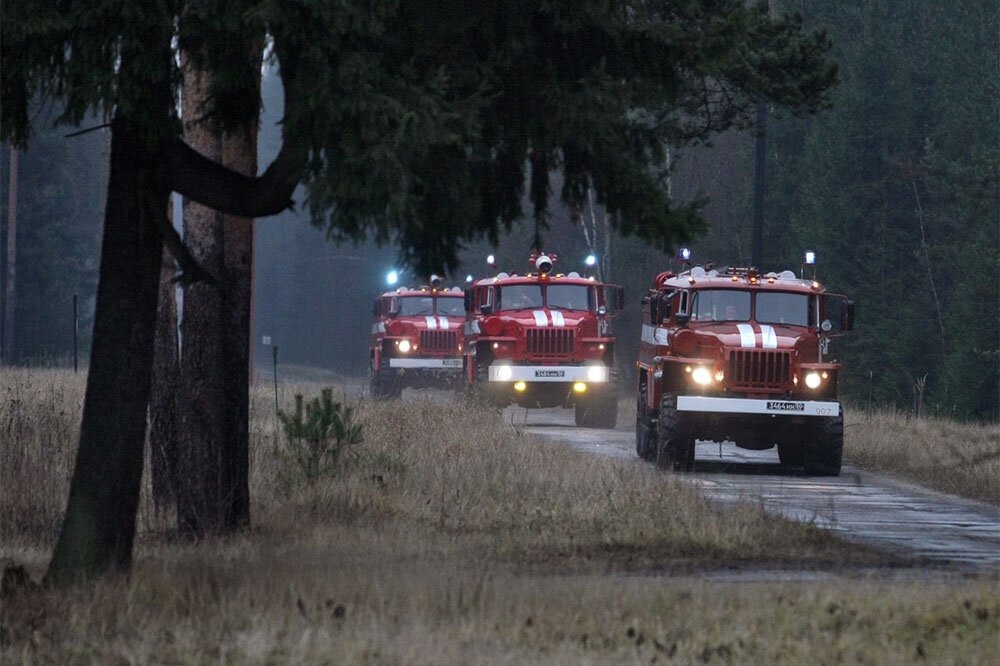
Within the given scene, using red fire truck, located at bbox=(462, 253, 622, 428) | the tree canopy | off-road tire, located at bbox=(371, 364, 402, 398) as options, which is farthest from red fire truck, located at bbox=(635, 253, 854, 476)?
off-road tire, located at bbox=(371, 364, 402, 398)

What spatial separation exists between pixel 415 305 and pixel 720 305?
54.1 feet

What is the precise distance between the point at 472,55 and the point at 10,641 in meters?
3.88

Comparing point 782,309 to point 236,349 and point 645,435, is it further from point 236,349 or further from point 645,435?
point 236,349

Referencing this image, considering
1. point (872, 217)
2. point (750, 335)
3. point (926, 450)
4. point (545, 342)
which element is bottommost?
point (926, 450)

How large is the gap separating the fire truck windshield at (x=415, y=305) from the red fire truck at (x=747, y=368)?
1574cm

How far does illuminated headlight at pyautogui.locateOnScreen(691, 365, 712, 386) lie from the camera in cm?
1870

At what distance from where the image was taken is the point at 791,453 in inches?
801

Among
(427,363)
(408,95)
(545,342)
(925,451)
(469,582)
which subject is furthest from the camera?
(427,363)

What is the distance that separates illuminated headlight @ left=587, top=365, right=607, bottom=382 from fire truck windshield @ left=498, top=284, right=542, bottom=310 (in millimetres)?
1436

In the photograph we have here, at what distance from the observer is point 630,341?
5138cm

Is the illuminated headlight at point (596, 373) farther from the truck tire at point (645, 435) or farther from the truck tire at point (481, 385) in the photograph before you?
the truck tire at point (645, 435)

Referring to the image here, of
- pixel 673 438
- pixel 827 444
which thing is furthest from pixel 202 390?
pixel 827 444

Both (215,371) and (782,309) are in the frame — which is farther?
(782,309)

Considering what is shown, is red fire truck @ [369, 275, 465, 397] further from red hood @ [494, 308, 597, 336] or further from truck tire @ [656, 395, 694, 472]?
truck tire @ [656, 395, 694, 472]
